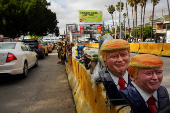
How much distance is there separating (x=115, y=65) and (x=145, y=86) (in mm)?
579

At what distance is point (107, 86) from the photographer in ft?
6.91

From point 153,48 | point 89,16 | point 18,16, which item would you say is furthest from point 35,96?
point 89,16

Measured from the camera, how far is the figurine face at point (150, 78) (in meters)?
1.44

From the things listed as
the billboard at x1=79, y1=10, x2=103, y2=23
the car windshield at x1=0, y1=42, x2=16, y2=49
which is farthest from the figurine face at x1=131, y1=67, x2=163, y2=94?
the billboard at x1=79, y1=10, x2=103, y2=23

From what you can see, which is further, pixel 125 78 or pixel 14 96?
pixel 14 96

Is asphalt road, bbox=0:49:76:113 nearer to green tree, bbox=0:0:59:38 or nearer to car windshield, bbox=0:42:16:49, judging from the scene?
car windshield, bbox=0:42:16:49

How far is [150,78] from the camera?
1.44 meters

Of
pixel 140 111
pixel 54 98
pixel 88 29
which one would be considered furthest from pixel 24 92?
pixel 88 29

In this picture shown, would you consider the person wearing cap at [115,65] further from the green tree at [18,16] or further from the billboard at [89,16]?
the billboard at [89,16]

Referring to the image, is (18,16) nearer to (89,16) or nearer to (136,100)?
(89,16)

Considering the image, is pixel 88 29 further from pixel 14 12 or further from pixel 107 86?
pixel 107 86

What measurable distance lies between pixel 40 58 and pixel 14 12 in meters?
16.9

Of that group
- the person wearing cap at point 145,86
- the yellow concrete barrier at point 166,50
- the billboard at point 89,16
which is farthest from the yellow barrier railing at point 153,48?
the billboard at point 89,16

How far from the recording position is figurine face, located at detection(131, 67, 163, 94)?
1437 millimetres
